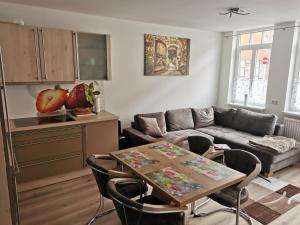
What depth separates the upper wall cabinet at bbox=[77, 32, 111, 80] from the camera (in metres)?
3.49

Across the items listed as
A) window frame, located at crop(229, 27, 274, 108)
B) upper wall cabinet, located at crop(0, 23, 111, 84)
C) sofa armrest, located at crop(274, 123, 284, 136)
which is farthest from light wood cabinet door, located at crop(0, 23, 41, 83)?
window frame, located at crop(229, 27, 274, 108)

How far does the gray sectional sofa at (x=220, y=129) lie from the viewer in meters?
3.60

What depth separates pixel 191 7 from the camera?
3150 millimetres

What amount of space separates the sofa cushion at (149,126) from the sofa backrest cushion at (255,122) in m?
1.77

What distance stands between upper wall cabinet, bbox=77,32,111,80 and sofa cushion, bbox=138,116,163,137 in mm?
947

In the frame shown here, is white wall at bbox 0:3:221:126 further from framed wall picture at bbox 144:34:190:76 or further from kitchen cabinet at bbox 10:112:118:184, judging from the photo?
kitchen cabinet at bbox 10:112:118:184

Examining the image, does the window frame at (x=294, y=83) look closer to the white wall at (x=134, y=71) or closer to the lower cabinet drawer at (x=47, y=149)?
the white wall at (x=134, y=71)

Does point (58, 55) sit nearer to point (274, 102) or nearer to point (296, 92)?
point (274, 102)

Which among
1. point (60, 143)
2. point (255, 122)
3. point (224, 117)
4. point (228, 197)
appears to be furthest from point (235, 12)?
point (60, 143)

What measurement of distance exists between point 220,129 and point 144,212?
3494 mm

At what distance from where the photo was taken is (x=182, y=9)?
→ 10.7ft

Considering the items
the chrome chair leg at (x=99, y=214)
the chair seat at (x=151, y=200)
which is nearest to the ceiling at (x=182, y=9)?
the chair seat at (x=151, y=200)

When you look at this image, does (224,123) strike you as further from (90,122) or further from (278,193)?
(90,122)

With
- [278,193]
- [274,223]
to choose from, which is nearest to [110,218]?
[274,223]
